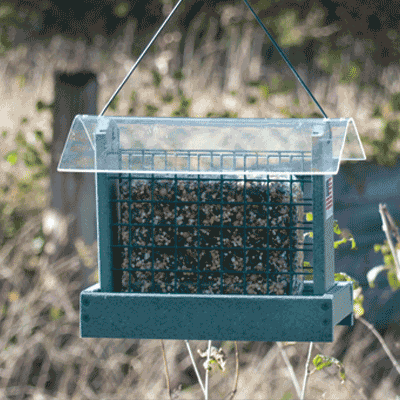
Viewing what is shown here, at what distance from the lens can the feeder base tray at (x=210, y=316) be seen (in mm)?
1909

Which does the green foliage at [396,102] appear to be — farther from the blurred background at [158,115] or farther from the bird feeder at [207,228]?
the bird feeder at [207,228]

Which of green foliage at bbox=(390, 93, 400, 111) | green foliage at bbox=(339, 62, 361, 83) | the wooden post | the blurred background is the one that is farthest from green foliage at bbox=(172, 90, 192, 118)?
→ green foliage at bbox=(339, 62, 361, 83)

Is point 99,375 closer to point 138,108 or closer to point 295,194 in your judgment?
point 138,108

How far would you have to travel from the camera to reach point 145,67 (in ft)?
20.6

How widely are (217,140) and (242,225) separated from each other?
0.86 feet

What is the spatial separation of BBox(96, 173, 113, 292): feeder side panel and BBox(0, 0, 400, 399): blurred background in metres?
2.18

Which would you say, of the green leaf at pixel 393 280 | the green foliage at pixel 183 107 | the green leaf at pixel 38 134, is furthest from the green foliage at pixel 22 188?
the green leaf at pixel 393 280

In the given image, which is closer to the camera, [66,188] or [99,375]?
[99,375]

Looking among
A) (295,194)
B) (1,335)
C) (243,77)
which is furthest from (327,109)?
(295,194)

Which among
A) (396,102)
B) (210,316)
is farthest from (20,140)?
(210,316)

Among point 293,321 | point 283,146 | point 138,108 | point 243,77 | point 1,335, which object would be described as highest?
point 243,77

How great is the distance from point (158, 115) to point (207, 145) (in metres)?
3.52

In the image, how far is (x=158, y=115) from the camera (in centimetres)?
552

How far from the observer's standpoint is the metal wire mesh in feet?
6.58
